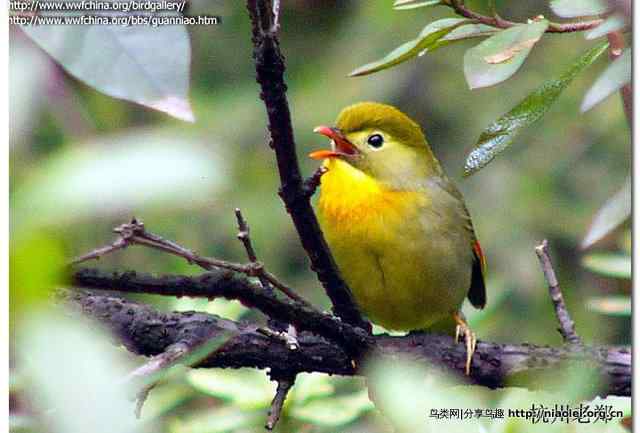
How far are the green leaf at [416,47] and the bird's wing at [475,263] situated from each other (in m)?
1.18

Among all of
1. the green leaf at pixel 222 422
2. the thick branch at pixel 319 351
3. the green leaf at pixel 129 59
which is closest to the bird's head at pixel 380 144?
the thick branch at pixel 319 351

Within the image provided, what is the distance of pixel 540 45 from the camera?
2.99m

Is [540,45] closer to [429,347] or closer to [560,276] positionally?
[560,276]

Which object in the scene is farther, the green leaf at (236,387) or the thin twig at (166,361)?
the green leaf at (236,387)

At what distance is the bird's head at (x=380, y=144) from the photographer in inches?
92.5

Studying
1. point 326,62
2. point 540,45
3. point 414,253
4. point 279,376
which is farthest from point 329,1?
point 279,376

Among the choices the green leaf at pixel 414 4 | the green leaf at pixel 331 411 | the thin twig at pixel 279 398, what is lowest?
the green leaf at pixel 331 411

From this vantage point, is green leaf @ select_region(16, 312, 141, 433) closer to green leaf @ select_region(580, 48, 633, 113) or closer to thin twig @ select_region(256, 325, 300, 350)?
green leaf @ select_region(580, 48, 633, 113)

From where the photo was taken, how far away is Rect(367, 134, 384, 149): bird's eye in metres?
2.40

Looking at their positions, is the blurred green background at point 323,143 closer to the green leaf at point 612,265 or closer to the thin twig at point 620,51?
the green leaf at point 612,265

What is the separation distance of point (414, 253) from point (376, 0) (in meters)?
0.74

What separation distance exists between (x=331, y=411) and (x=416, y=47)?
69 cm

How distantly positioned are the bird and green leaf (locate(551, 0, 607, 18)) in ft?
3.00

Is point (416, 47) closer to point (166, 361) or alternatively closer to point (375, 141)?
point (166, 361)
